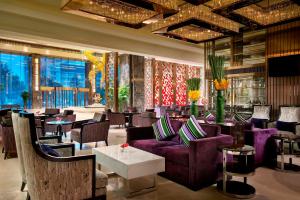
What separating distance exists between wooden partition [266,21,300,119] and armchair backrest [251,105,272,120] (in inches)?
21.8

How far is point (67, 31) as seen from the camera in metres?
6.52

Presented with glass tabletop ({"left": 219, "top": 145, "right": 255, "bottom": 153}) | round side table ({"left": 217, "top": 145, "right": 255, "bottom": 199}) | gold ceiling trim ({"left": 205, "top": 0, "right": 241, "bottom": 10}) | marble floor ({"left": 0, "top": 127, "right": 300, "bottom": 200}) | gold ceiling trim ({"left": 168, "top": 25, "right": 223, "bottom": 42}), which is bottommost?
marble floor ({"left": 0, "top": 127, "right": 300, "bottom": 200})

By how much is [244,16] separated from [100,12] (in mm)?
3262

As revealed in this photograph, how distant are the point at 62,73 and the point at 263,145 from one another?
1010 centimetres

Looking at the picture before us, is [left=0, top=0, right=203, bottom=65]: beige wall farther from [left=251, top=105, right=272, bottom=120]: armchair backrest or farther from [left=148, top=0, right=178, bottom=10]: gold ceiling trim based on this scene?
[left=251, top=105, right=272, bottom=120]: armchair backrest

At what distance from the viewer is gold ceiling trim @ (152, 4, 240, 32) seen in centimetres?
511

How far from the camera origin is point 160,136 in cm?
415

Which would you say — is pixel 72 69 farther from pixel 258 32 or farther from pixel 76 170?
pixel 76 170

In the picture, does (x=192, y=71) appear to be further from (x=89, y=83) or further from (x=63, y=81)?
(x=63, y=81)

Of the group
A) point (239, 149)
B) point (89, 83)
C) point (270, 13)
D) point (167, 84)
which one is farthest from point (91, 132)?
point (167, 84)

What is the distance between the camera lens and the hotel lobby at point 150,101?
2.79 m

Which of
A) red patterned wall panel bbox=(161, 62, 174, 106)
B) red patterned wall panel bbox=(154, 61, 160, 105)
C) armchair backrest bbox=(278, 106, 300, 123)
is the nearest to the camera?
armchair backrest bbox=(278, 106, 300, 123)

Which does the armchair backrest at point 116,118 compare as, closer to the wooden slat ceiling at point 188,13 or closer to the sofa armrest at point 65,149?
the wooden slat ceiling at point 188,13

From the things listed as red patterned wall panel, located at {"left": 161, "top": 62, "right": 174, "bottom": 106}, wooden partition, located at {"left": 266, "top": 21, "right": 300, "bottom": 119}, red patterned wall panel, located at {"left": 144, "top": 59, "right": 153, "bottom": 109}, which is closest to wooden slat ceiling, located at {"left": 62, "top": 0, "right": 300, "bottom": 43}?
wooden partition, located at {"left": 266, "top": 21, "right": 300, "bottom": 119}
